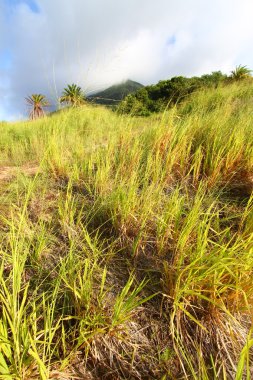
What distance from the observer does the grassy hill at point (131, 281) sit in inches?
34.7

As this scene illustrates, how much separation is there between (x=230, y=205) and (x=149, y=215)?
0.65m

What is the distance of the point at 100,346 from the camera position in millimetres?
929

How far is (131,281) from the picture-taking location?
3.07ft

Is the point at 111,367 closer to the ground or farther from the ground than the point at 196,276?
closer to the ground

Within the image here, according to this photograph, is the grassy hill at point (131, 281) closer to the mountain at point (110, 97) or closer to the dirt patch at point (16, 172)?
the dirt patch at point (16, 172)

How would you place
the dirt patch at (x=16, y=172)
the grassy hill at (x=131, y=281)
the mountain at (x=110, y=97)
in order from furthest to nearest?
the mountain at (x=110, y=97), the dirt patch at (x=16, y=172), the grassy hill at (x=131, y=281)

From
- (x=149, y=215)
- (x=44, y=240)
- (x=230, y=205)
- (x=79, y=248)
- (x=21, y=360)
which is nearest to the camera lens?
(x=21, y=360)

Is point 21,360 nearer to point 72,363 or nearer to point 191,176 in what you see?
point 72,363

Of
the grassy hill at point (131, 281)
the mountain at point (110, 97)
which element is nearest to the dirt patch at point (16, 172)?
the grassy hill at point (131, 281)

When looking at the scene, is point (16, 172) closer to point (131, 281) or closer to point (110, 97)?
point (110, 97)

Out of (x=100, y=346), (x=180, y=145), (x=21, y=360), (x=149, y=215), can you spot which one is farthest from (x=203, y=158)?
(x=21, y=360)

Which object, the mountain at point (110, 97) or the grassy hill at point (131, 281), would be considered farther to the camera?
the mountain at point (110, 97)

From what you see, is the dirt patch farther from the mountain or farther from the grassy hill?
the mountain

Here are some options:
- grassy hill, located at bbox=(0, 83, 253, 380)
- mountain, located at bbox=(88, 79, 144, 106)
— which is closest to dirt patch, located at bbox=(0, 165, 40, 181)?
grassy hill, located at bbox=(0, 83, 253, 380)
